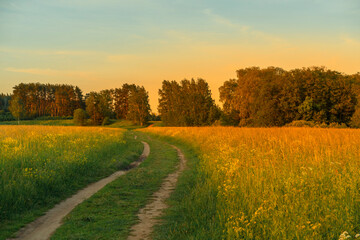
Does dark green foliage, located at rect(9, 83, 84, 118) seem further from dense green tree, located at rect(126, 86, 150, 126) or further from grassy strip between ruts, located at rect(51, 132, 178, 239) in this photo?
grassy strip between ruts, located at rect(51, 132, 178, 239)

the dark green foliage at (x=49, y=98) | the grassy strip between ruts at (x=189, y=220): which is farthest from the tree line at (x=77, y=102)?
the grassy strip between ruts at (x=189, y=220)

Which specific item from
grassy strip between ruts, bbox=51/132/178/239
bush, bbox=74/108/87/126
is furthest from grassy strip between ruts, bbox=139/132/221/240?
bush, bbox=74/108/87/126

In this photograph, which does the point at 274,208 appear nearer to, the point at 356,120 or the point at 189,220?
the point at 189,220

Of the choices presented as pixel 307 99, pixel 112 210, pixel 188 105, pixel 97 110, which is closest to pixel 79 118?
pixel 97 110

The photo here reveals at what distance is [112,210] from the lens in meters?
8.60

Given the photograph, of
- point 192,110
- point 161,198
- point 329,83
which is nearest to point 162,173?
Answer: point 161,198

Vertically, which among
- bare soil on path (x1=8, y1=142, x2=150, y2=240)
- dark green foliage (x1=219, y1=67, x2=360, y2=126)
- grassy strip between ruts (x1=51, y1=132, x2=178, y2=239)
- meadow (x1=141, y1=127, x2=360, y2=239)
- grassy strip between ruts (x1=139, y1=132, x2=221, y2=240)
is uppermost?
dark green foliage (x1=219, y1=67, x2=360, y2=126)

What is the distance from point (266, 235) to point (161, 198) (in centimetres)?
511

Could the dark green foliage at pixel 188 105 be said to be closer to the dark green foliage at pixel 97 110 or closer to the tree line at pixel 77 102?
the tree line at pixel 77 102

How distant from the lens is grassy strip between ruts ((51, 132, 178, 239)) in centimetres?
684

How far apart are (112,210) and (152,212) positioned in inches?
52.7

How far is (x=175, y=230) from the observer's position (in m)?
6.50

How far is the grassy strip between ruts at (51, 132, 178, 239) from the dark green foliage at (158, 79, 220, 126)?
221 ft

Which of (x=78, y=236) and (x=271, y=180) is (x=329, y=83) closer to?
(x=271, y=180)
